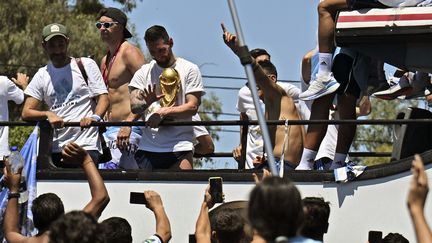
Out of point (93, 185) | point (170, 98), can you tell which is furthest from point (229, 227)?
point (170, 98)

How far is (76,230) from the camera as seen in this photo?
5574 mm

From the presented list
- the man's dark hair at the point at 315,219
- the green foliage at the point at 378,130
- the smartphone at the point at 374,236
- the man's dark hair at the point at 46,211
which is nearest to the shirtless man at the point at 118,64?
the smartphone at the point at 374,236

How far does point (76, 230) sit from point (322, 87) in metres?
4.80

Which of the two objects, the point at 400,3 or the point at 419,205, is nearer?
the point at 419,205

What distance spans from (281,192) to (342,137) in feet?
16.3

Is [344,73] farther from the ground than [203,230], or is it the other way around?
[344,73]

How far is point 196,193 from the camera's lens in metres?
10.3

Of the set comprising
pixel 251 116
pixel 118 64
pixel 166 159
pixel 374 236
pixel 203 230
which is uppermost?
pixel 118 64

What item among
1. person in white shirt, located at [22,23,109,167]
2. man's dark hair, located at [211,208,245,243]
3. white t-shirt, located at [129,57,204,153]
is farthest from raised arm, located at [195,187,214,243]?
person in white shirt, located at [22,23,109,167]

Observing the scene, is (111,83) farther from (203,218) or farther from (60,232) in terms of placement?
(60,232)

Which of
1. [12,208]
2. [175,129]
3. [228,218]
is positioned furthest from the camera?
[175,129]

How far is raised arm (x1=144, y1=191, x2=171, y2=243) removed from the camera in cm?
762

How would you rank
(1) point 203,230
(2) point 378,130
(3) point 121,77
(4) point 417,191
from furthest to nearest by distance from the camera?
1. (2) point 378,130
2. (3) point 121,77
3. (1) point 203,230
4. (4) point 417,191

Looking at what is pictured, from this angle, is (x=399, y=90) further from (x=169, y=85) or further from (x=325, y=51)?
(x=169, y=85)
